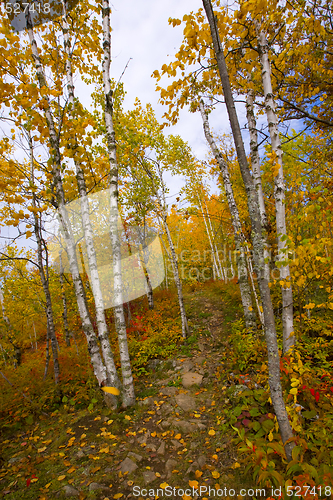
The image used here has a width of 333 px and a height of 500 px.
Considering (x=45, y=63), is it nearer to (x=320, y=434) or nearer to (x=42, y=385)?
(x=42, y=385)

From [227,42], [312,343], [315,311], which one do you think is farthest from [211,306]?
[227,42]

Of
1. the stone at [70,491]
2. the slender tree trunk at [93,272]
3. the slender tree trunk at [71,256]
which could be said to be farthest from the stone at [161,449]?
the slender tree trunk at [71,256]

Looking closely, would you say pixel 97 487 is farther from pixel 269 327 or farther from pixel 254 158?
pixel 254 158

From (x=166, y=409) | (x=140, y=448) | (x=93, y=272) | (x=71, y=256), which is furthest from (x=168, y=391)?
(x=71, y=256)

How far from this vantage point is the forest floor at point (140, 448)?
2648 millimetres

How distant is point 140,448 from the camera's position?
10.8ft

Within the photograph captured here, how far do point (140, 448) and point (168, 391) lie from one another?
147 cm

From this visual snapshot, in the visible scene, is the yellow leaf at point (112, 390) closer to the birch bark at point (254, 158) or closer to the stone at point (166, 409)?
the stone at point (166, 409)

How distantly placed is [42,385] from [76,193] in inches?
190

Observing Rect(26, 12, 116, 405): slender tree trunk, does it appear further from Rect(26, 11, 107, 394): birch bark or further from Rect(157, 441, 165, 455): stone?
Rect(157, 441, 165, 455): stone

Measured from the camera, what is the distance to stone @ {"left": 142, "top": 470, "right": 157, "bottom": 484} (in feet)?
8.96

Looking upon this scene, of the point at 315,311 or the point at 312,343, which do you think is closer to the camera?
the point at 312,343

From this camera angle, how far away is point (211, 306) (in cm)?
959

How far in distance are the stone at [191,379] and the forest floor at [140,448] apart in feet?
0.04
